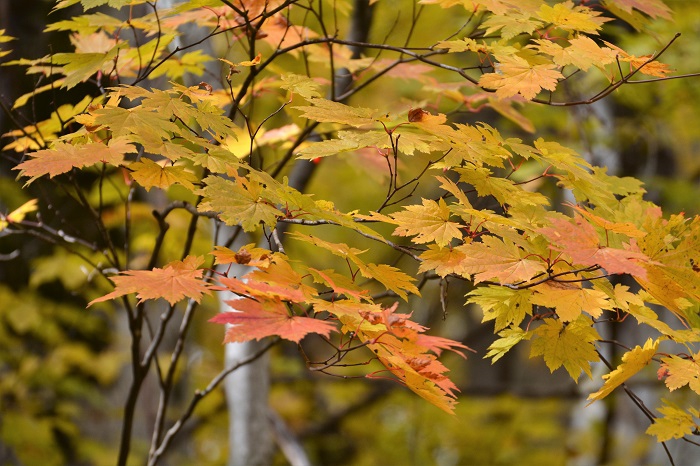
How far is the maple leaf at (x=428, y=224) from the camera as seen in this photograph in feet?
5.05

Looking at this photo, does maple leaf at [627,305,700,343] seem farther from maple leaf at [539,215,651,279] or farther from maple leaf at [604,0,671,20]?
maple leaf at [604,0,671,20]

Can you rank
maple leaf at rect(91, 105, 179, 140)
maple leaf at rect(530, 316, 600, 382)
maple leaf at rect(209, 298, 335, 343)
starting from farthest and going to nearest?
maple leaf at rect(530, 316, 600, 382) < maple leaf at rect(91, 105, 179, 140) < maple leaf at rect(209, 298, 335, 343)

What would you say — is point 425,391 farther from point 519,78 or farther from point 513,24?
point 513,24

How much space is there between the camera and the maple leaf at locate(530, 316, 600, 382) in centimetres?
159

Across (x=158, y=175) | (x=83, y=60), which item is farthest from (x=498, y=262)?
(x=83, y=60)

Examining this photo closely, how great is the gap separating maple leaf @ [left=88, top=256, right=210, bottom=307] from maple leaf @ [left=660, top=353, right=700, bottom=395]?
110 centimetres

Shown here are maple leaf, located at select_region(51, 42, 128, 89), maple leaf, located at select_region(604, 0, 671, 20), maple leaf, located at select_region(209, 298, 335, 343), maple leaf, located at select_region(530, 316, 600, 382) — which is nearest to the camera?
maple leaf, located at select_region(209, 298, 335, 343)

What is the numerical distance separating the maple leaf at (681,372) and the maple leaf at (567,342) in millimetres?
202

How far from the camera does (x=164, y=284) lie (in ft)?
4.55

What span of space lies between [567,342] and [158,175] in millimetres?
1054

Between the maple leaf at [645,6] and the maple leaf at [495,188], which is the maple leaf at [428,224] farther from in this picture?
the maple leaf at [645,6]

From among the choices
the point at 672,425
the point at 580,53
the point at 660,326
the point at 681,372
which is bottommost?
the point at 672,425

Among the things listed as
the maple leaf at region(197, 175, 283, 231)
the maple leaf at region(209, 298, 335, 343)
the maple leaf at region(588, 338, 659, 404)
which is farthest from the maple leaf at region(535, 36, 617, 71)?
the maple leaf at region(209, 298, 335, 343)

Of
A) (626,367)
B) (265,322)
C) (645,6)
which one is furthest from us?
(645,6)
